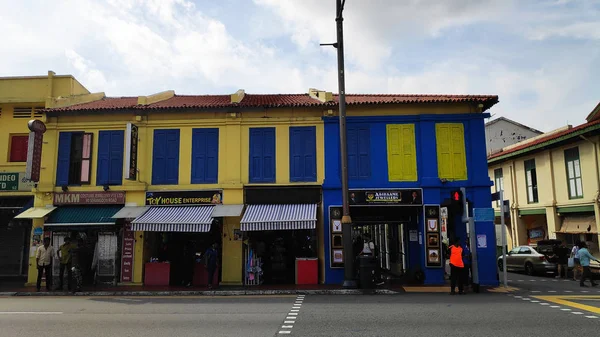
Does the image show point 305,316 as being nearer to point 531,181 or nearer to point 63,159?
point 63,159

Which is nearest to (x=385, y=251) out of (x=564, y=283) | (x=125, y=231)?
(x=564, y=283)

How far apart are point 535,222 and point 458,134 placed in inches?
532

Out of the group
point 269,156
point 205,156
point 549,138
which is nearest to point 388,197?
point 269,156

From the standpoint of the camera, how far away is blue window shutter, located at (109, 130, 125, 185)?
16469 millimetres

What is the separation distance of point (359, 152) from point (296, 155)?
7.80 ft

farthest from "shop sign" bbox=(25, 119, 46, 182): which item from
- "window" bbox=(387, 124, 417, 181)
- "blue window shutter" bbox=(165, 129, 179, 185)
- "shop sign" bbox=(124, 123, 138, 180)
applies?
"window" bbox=(387, 124, 417, 181)

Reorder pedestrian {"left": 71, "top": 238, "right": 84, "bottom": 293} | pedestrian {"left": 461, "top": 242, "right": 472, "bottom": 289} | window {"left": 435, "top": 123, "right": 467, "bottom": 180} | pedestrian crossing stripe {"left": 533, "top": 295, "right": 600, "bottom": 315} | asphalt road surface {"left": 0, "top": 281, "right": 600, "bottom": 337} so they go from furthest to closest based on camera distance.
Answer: window {"left": 435, "top": 123, "right": 467, "bottom": 180} < pedestrian {"left": 71, "top": 238, "right": 84, "bottom": 293} < pedestrian {"left": 461, "top": 242, "right": 472, "bottom": 289} < pedestrian crossing stripe {"left": 533, "top": 295, "right": 600, "bottom": 315} < asphalt road surface {"left": 0, "top": 281, "right": 600, "bottom": 337}

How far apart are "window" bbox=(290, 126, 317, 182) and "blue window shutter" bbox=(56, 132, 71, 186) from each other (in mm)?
8678

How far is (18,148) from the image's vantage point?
18828 mm

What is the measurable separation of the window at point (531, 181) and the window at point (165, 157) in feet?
66.7

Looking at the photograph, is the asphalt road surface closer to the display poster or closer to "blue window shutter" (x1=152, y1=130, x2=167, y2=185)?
the display poster

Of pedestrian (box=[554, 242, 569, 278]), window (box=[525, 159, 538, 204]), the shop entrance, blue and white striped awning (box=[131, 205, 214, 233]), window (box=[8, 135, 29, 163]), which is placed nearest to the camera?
blue and white striped awning (box=[131, 205, 214, 233])

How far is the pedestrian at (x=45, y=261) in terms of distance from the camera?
14523mm

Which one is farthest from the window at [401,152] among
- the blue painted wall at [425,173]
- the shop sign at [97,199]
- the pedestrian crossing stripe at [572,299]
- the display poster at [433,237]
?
the shop sign at [97,199]
